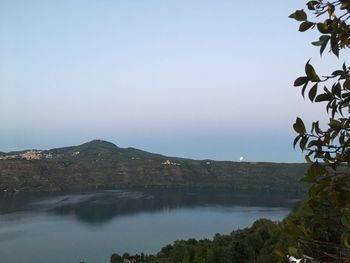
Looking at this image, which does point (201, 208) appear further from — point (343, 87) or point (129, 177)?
point (343, 87)

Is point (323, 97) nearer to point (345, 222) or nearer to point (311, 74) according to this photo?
point (311, 74)

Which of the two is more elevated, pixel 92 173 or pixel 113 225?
pixel 92 173

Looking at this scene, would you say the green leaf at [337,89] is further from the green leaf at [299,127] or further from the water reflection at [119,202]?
the water reflection at [119,202]

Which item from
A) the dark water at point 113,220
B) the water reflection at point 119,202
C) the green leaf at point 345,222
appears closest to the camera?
the green leaf at point 345,222

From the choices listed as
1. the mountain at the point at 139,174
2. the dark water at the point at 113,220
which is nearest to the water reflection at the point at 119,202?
the dark water at the point at 113,220

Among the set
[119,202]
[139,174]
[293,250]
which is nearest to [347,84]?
[293,250]

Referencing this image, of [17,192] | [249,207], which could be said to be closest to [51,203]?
[17,192]

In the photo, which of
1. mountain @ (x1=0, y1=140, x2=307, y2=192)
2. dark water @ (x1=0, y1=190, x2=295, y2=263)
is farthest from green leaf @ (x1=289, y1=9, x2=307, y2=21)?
mountain @ (x1=0, y1=140, x2=307, y2=192)
